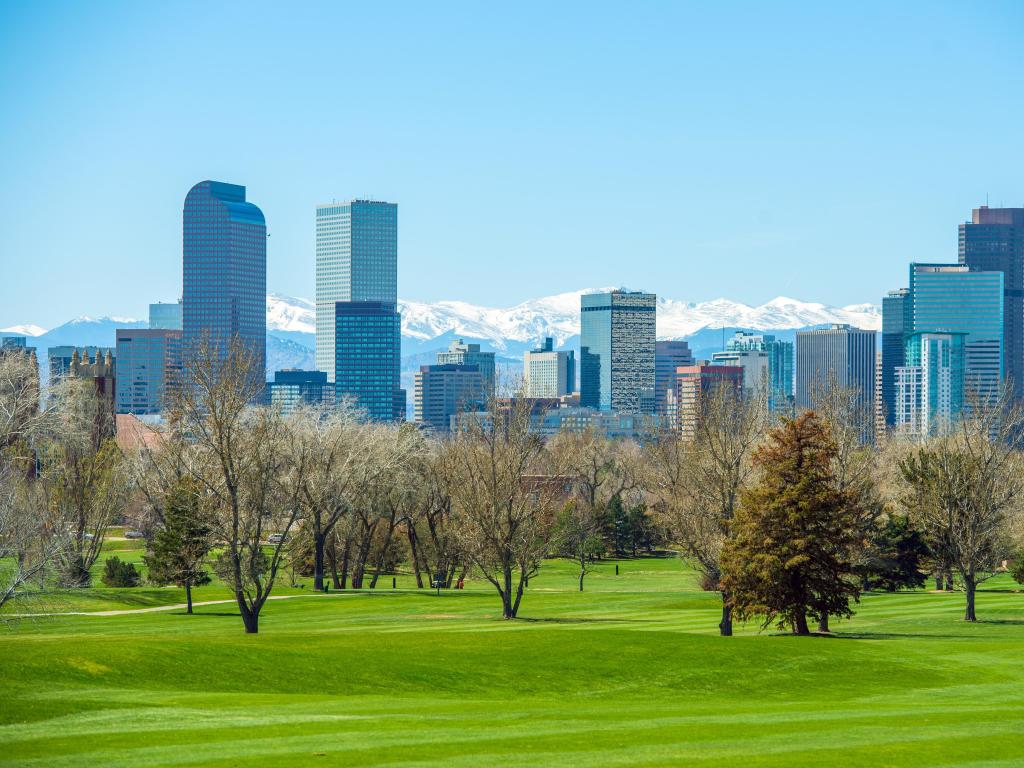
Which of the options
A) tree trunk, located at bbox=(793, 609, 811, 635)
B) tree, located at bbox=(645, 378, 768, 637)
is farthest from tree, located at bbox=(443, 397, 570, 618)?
tree trunk, located at bbox=(793, 609, 811, 635)

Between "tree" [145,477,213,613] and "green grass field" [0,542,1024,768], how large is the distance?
6277 millimetres

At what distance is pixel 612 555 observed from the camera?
434 ft

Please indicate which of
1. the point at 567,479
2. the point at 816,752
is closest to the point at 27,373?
the point at 567,479

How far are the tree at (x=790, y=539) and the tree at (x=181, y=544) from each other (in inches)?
905

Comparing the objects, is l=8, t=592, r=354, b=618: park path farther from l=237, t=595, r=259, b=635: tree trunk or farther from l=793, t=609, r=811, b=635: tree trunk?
l=793, t=609, r=811, b=635: tree trunk

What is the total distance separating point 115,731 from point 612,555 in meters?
108

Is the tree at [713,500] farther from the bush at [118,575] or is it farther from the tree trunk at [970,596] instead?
the bush at [118,575]

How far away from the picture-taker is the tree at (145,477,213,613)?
2434 inches

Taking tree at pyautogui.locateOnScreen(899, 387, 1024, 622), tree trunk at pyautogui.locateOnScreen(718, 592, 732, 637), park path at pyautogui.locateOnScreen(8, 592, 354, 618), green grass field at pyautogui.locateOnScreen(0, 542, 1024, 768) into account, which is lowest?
park path at pyautogui.locateOnScreen(8, 592, 354, 618)

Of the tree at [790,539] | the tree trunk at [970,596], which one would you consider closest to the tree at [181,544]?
the tree at [790,539]

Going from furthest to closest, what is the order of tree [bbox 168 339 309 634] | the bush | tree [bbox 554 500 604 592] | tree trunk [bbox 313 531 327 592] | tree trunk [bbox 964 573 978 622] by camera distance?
tree [bbox 554 500 604 592], the bush, tree trunk [bbox 313 531 327 592], tree trunk [bbox 964 573 978 622], tree [bbox 168 339 309 634]

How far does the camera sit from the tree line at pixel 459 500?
51.3m

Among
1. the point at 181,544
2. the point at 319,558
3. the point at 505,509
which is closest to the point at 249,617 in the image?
the point at 181,544

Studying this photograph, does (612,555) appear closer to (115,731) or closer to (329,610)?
(329,610)
